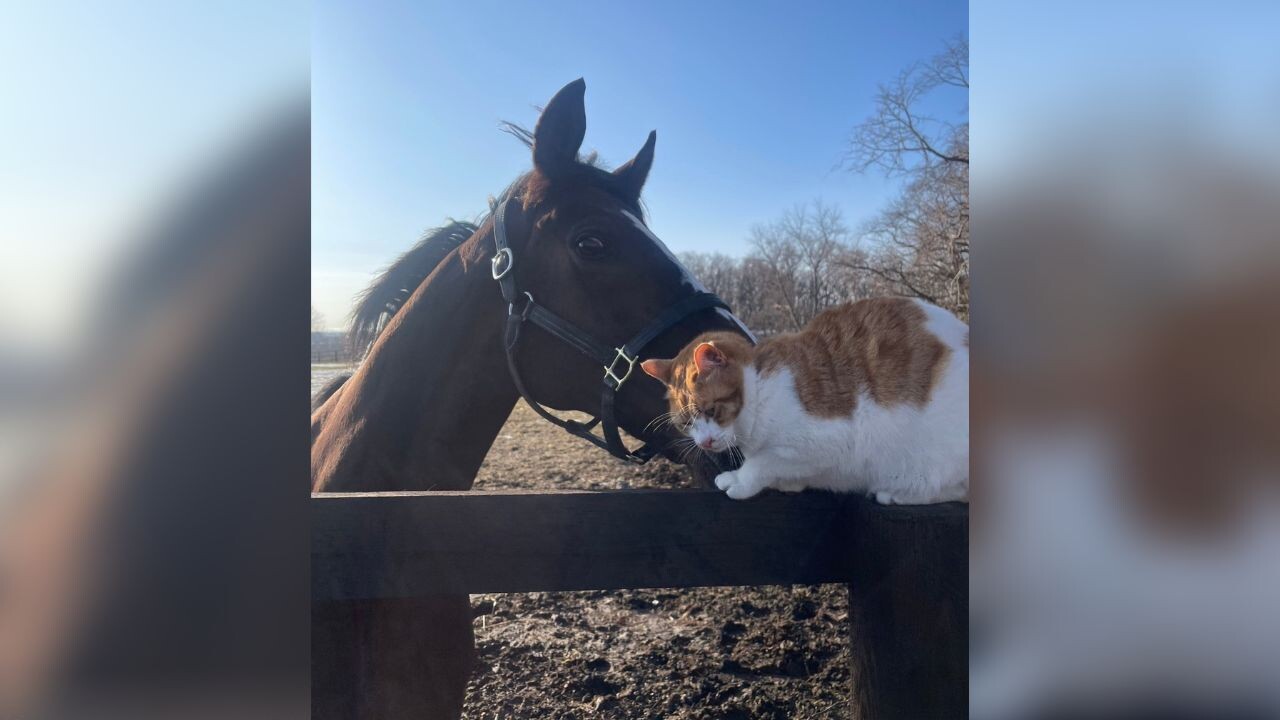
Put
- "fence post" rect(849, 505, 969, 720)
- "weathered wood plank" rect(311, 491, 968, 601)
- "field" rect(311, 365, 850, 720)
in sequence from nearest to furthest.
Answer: "fence post" rect(849, 505, 969, 720)
"weathered wood plank" rect(311, 491, 968, 601)
"field" rect(311, 365, 850, 720)

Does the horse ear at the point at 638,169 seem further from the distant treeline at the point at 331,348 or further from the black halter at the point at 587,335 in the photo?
the distant treeline at the point at 331,348

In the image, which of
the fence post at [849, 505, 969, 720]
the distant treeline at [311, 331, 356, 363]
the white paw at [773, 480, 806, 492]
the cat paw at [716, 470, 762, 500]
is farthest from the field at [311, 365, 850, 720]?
the fence post at [849, 505, 969, 720]

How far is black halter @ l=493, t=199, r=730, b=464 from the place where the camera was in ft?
5.44

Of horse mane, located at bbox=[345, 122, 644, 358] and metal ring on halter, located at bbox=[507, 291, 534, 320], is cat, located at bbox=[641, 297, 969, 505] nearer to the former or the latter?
metal ring on halter, located at bbox=[507, 291, 534, 320]

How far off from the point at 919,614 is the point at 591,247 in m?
1.16

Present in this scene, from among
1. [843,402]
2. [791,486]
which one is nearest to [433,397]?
[791,486]

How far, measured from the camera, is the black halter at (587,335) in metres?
1.66

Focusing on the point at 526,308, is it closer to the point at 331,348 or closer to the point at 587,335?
the point at 587,335

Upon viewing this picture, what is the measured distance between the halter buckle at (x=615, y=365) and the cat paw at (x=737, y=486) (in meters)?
0.36
